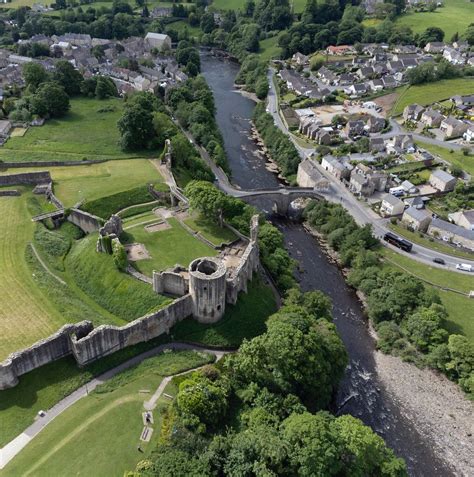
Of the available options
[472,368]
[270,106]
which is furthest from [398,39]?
[472,368]

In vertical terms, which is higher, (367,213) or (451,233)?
(451,233)

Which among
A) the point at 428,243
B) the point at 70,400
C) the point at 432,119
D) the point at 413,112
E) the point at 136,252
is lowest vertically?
the point at 428,243

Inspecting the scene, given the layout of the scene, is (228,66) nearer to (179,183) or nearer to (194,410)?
(179,183)

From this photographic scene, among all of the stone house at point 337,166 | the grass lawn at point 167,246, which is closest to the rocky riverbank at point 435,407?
the grass lawn at point 167,246

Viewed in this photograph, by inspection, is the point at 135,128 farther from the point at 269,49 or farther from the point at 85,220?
the point at 269,49

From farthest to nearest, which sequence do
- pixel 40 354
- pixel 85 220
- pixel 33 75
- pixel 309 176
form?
1. pixel 33 75
2. pixel 309 176
3. pixel 85 220
4. pixel 40 354

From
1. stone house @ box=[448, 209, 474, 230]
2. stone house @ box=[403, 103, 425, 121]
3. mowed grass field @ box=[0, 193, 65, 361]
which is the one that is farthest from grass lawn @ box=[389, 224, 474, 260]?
mowed grass field @ box=[0, 193, 65, 361]

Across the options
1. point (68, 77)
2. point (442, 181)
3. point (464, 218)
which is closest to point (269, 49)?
point (68, 77)

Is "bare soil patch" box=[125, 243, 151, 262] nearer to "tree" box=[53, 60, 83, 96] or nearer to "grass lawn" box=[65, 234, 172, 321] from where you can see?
"grass lawn" box=[65, 234, 172, 321]

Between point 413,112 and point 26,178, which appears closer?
point 26,178
